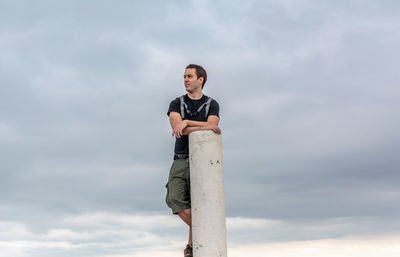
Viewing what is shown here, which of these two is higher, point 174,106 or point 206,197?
point 174,106

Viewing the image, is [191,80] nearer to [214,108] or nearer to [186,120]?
[214,108]

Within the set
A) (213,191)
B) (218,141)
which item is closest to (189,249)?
(213,191)

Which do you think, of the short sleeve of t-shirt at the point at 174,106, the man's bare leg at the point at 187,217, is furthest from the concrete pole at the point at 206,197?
the short sleeve of t-shirt at the point at 174,106

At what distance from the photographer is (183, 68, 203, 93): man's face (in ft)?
39.8

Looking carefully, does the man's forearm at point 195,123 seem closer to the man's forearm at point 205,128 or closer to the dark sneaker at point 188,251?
the man's forearm at point 205,128

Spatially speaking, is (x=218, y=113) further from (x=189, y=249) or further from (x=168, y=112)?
(x=189, y=249)

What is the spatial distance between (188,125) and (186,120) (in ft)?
0.39

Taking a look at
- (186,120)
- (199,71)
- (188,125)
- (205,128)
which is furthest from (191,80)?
(205,128)

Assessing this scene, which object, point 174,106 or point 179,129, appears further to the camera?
point 174,106

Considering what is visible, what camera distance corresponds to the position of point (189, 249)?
12.0 meters

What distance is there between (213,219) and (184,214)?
83cm

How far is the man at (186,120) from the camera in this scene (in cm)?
1194

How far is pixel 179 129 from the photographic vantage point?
11547 mm

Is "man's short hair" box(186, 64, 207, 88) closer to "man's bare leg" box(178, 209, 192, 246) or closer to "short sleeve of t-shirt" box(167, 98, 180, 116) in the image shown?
"short sleeve of t-shirt" box(167, 98, 180, 116)
